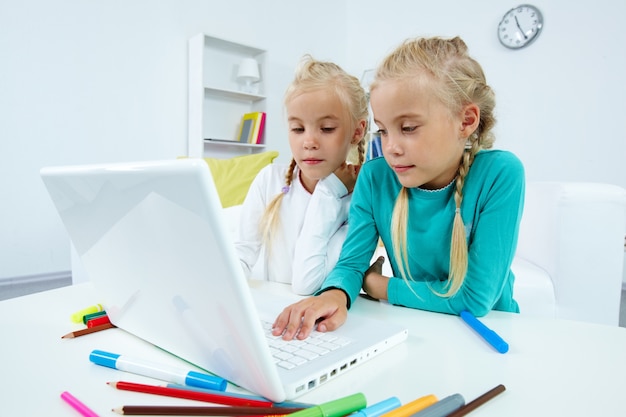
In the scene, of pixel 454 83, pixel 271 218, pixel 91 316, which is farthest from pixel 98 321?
pixel 454 83

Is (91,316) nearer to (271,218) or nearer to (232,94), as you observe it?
(271,218)

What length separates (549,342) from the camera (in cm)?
49

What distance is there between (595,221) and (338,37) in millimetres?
3376

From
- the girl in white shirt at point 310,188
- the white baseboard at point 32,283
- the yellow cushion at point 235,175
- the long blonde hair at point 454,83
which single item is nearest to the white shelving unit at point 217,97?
the yellow cushion at point 235,175

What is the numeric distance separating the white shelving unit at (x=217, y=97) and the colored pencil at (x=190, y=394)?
2705mm

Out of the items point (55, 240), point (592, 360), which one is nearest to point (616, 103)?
point (592, 360)

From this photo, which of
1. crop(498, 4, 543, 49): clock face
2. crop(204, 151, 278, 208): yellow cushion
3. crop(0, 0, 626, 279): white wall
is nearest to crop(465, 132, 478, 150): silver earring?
crop(204, 151, 278, 208): yellow cushion

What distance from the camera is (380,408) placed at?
32 centimetres

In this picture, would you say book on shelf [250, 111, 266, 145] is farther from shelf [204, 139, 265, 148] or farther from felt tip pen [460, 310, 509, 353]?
felt tip pen [460, 310, 509, 353]

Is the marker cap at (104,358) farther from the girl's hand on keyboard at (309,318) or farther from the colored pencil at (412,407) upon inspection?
the colored pencil at (412,407)

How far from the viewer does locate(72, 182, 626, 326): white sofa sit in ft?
3.75

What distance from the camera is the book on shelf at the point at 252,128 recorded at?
10.5ft

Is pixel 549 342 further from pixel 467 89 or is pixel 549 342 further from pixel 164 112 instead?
pixel 164 112

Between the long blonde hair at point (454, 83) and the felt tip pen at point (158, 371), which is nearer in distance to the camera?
the felt tip pen at point (158, 371)
